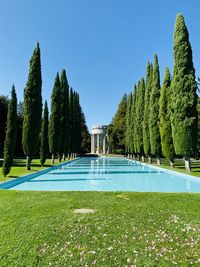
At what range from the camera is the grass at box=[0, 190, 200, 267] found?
A: 4.04 metres

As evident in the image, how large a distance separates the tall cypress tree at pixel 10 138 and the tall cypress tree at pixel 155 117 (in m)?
13.5

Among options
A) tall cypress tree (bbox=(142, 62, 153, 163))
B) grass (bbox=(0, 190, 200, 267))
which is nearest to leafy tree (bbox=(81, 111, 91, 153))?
tall cypress tree (bbox=(142, 62, 153, 163))

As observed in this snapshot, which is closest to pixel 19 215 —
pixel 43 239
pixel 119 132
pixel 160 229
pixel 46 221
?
pixel 46 221

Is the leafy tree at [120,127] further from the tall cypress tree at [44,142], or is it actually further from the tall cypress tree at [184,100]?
the tall cypress tree at [184,100]

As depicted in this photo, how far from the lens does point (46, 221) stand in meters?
5.37

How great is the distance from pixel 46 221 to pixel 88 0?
528 inches

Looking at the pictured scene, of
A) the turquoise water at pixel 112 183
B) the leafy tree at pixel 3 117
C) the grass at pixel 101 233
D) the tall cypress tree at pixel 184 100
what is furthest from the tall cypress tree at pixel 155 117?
the leafy tree at pixel 3 117

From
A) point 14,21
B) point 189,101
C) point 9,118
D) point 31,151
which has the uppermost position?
point 14,21

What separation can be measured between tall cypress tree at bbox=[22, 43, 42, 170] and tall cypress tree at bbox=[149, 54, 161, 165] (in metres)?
10.7

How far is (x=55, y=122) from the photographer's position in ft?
90.0

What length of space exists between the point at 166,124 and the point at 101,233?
56.2 ft

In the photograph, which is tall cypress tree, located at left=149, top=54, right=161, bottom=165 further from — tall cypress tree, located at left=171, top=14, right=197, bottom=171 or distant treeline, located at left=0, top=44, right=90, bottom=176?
distant treeline, located at left=0, top=44, right=90, bottom=176

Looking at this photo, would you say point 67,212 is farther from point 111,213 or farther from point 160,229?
point 160,229

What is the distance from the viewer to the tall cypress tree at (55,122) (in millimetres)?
27016
